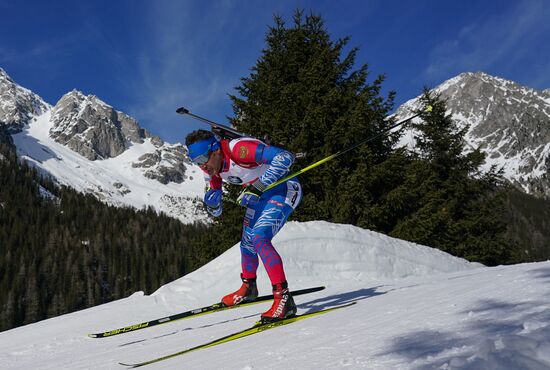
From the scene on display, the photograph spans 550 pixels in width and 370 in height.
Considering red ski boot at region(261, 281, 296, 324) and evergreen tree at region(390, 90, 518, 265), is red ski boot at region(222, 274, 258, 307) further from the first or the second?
evergreen tree at region(390, 90, 518, 265)

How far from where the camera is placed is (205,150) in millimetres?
5199

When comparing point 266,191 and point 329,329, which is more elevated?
point 266,191

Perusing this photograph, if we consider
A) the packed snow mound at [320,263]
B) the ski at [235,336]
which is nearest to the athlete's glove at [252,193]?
the ski at [235,336]

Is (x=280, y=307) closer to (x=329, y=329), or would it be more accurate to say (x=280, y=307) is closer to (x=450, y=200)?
(x=329, y=329)

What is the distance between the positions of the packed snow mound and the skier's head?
4.11 m

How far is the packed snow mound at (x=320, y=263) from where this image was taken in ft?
29.7

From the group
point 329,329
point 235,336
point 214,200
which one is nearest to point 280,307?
point 235,336

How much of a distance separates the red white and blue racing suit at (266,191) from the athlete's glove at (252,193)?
6 centimetres

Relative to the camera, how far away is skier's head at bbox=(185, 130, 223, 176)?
203 inches

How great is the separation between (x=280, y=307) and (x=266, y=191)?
1481 mm

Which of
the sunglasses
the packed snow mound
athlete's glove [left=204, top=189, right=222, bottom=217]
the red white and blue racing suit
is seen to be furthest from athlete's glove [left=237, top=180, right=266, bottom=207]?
the packed snow mound

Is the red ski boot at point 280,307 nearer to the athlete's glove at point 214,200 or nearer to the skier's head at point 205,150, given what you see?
the athlete's glove at point 214,200

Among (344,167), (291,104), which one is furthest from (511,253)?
(291,104)

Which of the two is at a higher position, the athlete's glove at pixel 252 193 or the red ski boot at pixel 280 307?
the athlete's glove at pixel 252 193
